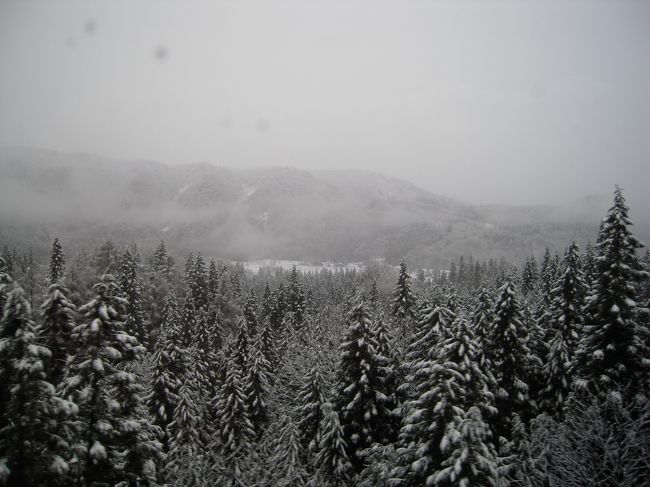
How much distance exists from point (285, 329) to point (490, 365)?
30.3m

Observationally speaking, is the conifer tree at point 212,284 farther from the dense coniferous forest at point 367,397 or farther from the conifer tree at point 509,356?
the conifer tree at point 509,356

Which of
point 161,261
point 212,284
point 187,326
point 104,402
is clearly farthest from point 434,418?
point 161,261

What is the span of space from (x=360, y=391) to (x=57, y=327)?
648 inches

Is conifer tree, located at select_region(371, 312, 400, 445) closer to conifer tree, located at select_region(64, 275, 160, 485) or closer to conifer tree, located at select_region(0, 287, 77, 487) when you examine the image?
conifer tree, located at select_region(64, 275, 160, 485)

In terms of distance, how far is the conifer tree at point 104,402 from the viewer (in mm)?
11508

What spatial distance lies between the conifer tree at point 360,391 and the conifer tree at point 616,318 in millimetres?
11175

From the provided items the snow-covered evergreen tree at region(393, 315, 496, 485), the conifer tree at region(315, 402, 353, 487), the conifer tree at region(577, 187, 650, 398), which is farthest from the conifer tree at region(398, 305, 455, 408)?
the conifer tree at region(577, 187, 650, 398)

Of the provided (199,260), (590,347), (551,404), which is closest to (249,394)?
(551,404)

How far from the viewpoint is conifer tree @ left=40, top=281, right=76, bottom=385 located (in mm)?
12141

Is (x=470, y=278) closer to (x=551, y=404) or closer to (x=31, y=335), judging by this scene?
(x=551, y=404)

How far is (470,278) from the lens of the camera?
145750 mm

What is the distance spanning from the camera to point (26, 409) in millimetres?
9516

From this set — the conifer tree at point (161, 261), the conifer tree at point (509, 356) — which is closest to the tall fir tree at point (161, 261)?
the conifer tree at point (161, 261)

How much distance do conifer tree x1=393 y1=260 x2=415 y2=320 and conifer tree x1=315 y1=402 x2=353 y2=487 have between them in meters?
17.0
